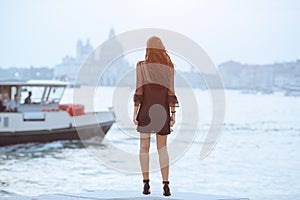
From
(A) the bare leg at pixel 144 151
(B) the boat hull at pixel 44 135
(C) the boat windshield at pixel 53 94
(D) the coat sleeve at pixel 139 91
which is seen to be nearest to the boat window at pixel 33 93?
(C) the boat windshield at pixel 53 94

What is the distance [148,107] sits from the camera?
5023 millimetres

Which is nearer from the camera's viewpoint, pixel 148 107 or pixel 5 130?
pixel 148 107

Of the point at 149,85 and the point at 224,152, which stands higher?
the point at 149,85

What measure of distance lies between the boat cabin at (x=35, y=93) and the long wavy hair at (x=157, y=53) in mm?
17820

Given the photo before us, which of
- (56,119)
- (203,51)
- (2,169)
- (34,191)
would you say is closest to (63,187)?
(34,191)

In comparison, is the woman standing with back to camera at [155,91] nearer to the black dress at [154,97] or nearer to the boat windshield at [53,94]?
the black dress at [154,97]

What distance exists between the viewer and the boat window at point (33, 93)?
74.3 feet

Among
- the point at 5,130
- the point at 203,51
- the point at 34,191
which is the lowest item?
the point at 34,191

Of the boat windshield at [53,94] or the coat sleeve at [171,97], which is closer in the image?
the coat sleeve at [171,97]

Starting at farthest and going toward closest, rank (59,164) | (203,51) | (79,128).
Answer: (79,128)
(59,164)
(203,51)

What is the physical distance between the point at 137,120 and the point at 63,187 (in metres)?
12.6

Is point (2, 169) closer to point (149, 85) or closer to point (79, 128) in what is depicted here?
point (79, 128)

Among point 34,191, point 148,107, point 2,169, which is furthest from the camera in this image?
point 2,169

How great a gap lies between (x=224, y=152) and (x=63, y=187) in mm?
13338
